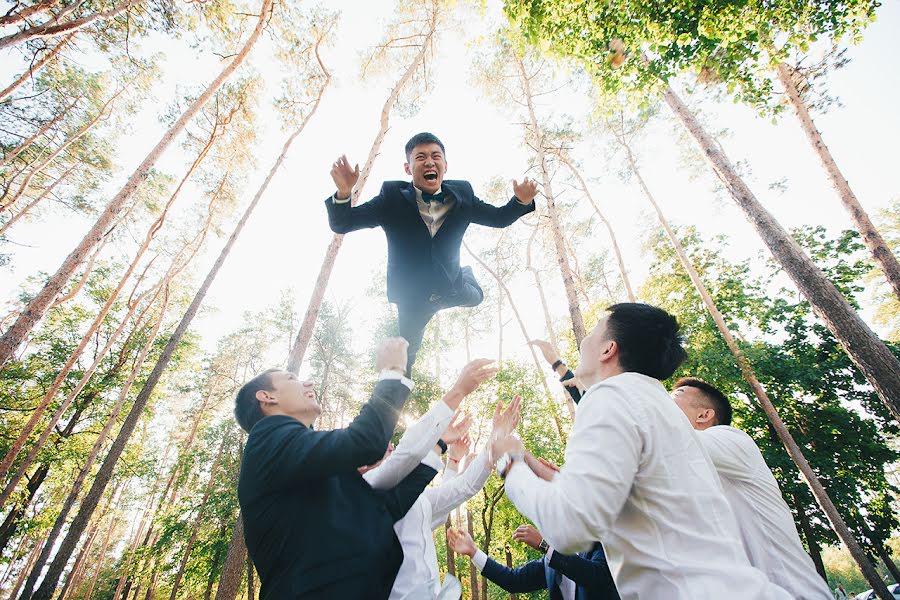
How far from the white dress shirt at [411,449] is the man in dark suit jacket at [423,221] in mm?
700

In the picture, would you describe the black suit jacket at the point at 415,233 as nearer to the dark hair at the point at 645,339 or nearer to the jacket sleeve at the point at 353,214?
the jacket sleeve at the point at 353,214

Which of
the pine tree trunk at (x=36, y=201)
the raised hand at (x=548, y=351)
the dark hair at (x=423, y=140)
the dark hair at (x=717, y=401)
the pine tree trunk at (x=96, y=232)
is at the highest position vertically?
the pine tree trunk at (x=36, y=201)

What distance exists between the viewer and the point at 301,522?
155 cm

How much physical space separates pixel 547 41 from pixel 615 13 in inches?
29.0

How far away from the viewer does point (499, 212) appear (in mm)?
2789

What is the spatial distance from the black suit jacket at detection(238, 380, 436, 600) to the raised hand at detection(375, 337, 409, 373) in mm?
246

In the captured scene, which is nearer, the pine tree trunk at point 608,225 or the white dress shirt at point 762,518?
the white dress shirt at point 762,518

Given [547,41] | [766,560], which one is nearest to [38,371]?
[547,41]

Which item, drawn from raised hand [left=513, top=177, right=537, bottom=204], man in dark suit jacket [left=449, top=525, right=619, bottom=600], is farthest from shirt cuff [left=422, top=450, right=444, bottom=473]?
raised hand [left=513, top=177, right=537, bottom=204]

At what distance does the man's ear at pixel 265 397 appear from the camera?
83.2 inches

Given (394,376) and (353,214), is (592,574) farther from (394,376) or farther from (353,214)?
(353,214)

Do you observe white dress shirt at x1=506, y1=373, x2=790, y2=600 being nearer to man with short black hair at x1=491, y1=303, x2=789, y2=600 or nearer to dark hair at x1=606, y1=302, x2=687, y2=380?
man with short black hair at x1=491, y1=303, x2=789, y2=600

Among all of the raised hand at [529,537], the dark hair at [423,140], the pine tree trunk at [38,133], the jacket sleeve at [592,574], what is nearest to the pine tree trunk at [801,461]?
the raised hand at [529,537]

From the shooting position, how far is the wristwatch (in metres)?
1.73
